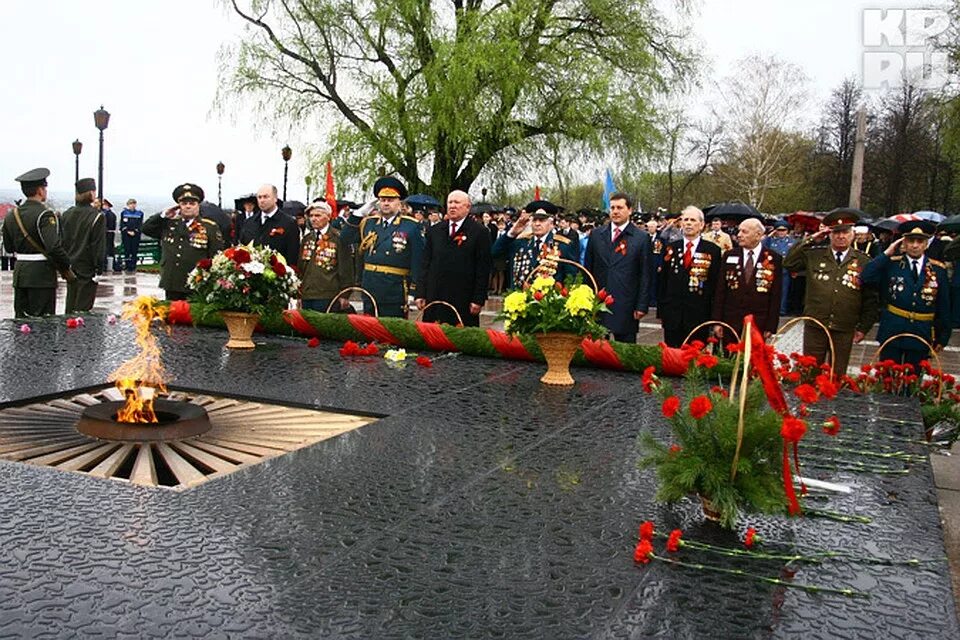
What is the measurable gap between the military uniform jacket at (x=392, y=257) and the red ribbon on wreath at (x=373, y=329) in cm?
113

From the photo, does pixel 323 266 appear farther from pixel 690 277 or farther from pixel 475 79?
pixel 475 79

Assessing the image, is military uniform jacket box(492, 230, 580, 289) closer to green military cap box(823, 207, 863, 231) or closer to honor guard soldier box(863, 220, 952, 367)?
green military cap box(823, 207, 863, 231)

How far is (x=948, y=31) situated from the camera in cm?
2505

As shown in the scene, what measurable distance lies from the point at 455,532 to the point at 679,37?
21.3 metres

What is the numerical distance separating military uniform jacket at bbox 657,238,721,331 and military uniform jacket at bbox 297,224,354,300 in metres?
3.03

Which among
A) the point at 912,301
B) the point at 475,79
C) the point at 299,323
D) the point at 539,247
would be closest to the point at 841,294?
the point at 912,301

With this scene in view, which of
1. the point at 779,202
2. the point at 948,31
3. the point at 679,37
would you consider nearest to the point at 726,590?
the point at 679,37

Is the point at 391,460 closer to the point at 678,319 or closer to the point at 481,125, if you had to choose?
the point at 678,319

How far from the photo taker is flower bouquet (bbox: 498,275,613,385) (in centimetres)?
567

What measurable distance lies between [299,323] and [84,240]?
340cm

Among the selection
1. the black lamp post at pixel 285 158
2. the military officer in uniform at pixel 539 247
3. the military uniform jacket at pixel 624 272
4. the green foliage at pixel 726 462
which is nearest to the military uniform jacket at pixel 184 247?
the military officer in uniform at pixel 539 247

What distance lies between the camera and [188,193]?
869 cm

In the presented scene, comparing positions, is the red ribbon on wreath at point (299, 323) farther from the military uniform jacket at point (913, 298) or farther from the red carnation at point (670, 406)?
the red carnation at point (670, 406)

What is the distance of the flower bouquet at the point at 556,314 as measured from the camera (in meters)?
5.67
